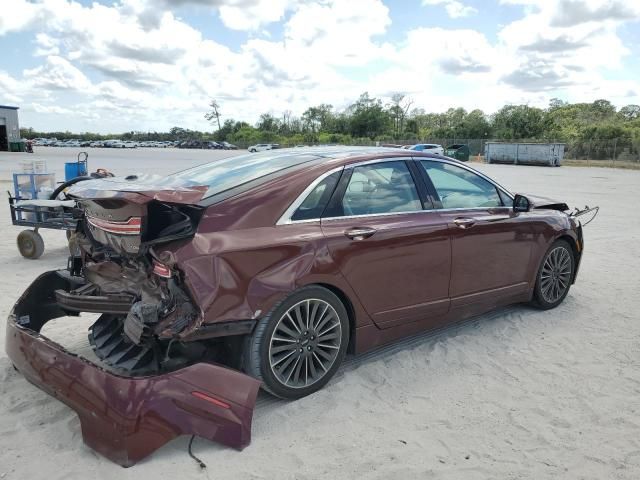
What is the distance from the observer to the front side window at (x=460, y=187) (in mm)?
4434

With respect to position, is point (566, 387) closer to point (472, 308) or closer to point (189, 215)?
point (472, 308)

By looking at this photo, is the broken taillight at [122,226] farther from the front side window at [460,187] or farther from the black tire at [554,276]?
the black tire at [554,276]

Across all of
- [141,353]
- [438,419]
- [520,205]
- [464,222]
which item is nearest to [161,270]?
[141,353]

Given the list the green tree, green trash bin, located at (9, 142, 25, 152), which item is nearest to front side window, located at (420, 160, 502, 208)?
green trash bin, located at (9, 142, 25, 152)

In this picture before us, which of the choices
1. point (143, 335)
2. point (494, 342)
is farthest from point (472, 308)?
point (143, 335)

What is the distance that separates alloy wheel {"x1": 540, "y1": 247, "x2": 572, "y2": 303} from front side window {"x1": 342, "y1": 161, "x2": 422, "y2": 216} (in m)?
1.93

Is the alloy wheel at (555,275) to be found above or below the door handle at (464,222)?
below

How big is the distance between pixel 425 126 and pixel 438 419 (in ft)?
362

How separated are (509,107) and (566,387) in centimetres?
8598

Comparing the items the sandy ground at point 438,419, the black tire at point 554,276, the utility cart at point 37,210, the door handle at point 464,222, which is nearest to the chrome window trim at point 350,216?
the door handle at point 464,222

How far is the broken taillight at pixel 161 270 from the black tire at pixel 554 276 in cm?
369

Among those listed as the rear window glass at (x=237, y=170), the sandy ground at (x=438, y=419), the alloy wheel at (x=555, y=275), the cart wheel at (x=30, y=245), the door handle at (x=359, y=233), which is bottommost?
the sandy ground at (x=438, y=419)

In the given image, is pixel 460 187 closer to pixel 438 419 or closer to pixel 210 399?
pixel 438 419

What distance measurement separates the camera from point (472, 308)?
4609 mm
